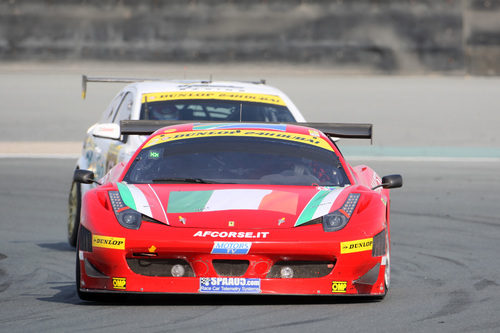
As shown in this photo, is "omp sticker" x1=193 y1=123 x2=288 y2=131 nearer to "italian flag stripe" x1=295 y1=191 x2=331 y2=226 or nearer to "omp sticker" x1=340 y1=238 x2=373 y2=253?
"italian flag stripe" x1=295 y1=191 x2=331 y2=226

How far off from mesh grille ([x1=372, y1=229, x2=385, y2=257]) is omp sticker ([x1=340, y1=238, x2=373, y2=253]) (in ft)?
0.14

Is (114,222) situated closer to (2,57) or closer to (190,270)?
(190,270)

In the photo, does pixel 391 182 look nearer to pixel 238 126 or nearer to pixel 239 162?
pixel 239 162

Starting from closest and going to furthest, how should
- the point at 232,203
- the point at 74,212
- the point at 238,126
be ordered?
1. the point at 232,203
2. the point at 238,126
3. the point at 74,212

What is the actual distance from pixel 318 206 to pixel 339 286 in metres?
0.53

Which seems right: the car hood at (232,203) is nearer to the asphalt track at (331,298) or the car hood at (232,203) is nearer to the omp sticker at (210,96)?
the asphalt track at (331,298)

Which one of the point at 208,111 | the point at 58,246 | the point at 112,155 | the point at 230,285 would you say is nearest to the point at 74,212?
the point at 58,246

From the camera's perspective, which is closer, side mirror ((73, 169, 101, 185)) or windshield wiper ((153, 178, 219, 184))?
windshield wiper ((153, 178, 219, 184))

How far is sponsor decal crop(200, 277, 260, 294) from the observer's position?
7.24 metres

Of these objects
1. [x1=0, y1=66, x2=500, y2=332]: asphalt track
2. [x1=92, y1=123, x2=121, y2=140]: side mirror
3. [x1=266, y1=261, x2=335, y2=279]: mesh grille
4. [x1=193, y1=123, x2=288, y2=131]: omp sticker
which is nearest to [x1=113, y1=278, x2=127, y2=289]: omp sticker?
[x1=0, y1=66, x2=500, y2=332]: asphalt track

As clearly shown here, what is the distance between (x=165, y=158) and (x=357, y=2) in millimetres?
19733

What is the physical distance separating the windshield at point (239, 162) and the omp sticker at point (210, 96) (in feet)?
9.74

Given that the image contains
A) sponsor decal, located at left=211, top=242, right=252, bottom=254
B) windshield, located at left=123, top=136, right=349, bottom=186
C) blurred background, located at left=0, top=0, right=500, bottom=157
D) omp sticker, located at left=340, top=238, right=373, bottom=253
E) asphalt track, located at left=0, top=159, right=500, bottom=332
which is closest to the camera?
asphalt track, located at left=0, top=159, right=500, bottom=332

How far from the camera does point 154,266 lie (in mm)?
7336
